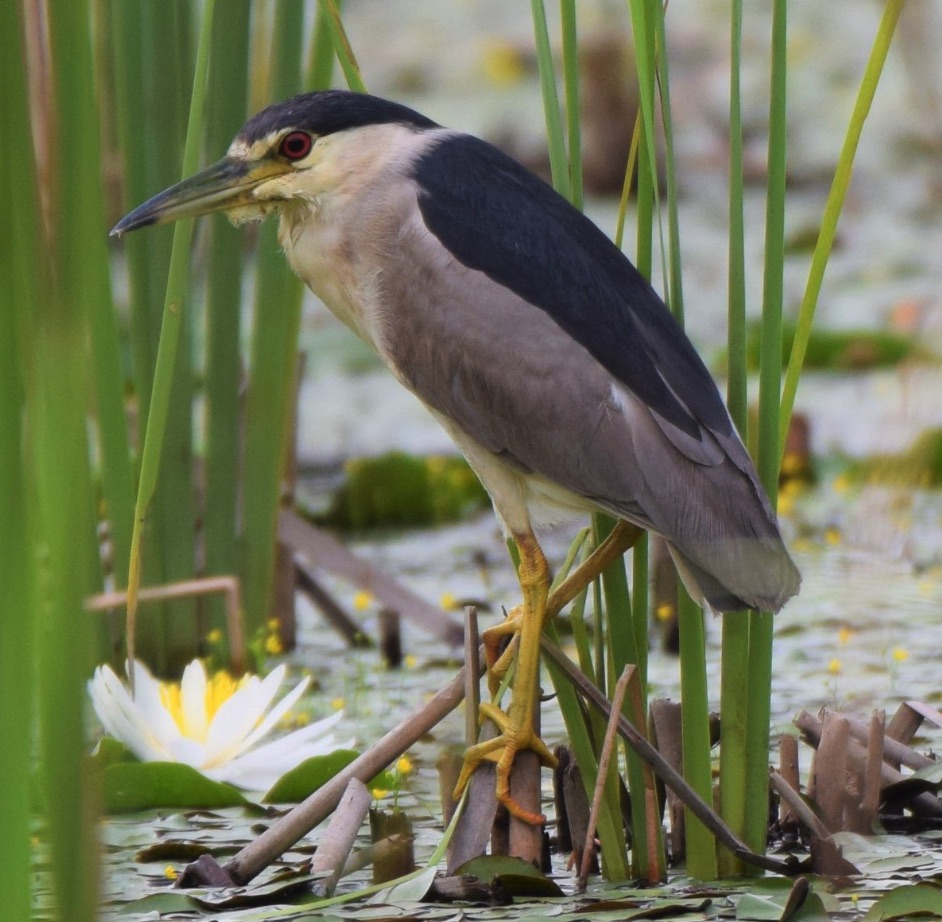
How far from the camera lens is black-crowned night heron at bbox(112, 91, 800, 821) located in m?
2.06

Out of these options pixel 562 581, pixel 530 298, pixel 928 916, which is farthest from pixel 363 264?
pixel 928 916

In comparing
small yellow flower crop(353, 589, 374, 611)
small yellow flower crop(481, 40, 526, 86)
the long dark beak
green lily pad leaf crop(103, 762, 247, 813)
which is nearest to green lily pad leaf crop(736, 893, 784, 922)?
green lily pad leaf crop(103, 762, 247, 813)

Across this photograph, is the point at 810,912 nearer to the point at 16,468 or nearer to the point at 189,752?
the point at 189,752

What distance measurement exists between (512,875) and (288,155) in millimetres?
1017

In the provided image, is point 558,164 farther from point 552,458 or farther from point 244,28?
point 244,28

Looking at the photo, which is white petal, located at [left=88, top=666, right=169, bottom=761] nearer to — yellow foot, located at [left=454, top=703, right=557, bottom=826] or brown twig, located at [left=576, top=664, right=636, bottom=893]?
yellow foot, located at [left=454, top=703, right=557, bottom=826]

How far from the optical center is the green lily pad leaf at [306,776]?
7.52ft

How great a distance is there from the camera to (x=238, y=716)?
7.56 feet

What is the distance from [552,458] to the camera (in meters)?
2.19

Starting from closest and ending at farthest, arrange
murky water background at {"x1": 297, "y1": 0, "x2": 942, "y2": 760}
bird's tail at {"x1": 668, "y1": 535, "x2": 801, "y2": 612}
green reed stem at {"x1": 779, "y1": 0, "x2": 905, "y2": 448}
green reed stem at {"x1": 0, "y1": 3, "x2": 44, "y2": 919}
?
green reed stem at {"x1": 0, "y1": 3, "x2": 44, "y2": 919}
green reed stem at {"x1": 779, "y1": 0, "x2": 905, "y2": 448}
bird's tail at {"x1": 668, "y1": 535, "x2": 801, "y2": 612}
murky water background at {"x1": 297, "y1": 0, "x2": 942, "y2": 760}

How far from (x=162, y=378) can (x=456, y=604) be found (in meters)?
1.73

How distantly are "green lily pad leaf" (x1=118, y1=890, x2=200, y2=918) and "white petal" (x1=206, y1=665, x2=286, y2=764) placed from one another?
480mm

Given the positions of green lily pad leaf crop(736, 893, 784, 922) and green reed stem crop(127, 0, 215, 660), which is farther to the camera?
green reed stem crop(127, 0, 215, 660)

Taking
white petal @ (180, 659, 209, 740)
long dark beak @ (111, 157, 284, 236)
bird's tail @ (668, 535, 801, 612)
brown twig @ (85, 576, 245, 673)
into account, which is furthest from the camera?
brown twig @ (85, 576, 245, 673)
